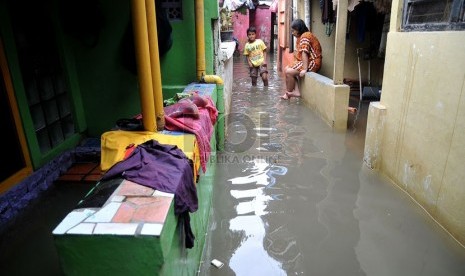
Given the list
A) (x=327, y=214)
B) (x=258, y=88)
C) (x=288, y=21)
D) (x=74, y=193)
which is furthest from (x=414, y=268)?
(x=288, y=21)

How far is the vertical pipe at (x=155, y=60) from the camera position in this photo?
2.92m

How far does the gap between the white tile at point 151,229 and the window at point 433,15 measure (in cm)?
365

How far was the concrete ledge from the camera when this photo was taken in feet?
23.5

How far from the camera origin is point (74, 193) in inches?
178

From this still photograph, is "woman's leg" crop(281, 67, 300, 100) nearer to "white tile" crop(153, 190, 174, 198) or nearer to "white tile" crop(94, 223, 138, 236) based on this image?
"white tile" crop(153, 190, 174, 198)

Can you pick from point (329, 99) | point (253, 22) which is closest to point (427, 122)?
point (329, 99)

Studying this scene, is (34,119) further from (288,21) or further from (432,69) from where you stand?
(288,21)

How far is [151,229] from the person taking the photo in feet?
5.46

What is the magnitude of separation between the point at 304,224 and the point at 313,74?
5.80 meters

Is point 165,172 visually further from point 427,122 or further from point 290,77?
point 290,77

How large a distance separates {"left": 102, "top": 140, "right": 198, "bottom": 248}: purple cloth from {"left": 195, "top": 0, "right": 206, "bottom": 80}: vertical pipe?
8.60 ft

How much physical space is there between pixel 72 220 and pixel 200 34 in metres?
3.65

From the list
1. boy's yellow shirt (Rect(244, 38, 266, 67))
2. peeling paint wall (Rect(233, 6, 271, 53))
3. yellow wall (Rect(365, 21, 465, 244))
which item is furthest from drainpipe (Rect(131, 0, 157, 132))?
peeling paint wall (Rect(233, 6, 271, 53))

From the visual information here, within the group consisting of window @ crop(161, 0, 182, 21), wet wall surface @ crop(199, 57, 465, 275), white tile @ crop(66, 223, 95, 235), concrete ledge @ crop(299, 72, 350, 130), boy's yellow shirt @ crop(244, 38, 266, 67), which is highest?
window @ crop(161, 0, 182, 21)
